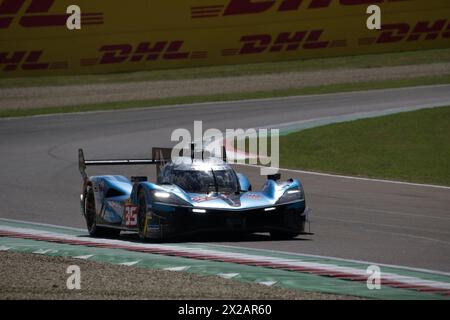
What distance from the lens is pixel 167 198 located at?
13.4 meters

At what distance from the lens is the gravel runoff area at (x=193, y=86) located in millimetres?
34531

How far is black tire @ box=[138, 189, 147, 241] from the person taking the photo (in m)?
13.7

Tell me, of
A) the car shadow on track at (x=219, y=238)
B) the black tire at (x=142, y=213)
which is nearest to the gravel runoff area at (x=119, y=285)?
the black tire at (x=142, y=213)

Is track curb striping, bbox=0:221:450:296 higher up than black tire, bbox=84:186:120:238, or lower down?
lower down

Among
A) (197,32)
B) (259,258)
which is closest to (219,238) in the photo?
(259,258)

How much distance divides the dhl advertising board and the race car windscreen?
21.1 metres

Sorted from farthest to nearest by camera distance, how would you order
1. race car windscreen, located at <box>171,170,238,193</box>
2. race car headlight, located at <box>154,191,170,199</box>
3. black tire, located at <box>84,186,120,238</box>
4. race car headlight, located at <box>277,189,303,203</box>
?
black tire, located at <box>84,186,120,238</box> < race car windscreen, located at <box>171,170,238,193</box> < race car headlight, located at <box>277,189,303,203</box> < race car headlight, located at <box>154,191,170,199</box>

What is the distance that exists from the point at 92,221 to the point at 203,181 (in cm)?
178

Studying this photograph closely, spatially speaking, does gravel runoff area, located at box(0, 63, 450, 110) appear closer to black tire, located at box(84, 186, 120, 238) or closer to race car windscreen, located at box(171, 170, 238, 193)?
black tire, located at box(84, 186, 120, 238)

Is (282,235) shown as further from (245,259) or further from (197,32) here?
(197,32)

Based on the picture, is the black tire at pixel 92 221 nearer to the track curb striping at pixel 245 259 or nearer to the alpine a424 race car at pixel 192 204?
the alpine a424 race car at pixel 192 204

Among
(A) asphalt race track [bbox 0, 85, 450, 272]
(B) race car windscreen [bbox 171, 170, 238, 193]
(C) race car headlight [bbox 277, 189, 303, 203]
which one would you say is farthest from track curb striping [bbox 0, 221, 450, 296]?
(C) race car headlight [bbox 277, 189, 303, 203]
